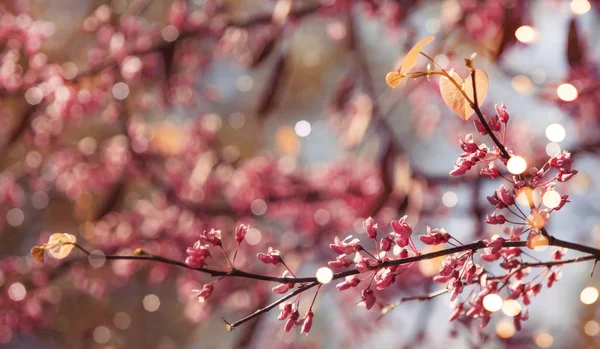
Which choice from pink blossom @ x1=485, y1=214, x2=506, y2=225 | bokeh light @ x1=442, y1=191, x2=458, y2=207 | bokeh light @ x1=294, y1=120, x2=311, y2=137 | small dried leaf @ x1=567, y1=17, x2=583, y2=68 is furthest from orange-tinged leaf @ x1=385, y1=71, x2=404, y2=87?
bokeh light @ x1=294, y1=120, x2=311, y2=137

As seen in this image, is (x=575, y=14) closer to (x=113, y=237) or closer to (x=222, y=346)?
(x=113, y=237)

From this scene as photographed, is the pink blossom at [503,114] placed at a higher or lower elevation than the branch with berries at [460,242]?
higher

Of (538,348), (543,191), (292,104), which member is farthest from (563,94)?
(292,104)

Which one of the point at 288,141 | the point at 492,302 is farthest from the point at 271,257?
the point at 288,141

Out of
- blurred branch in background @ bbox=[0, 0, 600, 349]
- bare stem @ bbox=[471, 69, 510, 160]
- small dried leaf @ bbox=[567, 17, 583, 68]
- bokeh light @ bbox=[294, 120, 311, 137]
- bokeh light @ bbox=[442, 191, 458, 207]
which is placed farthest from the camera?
bokeh light @ bbox=[294, 120, 311, 137]

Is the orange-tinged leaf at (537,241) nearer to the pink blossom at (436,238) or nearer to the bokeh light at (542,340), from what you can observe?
the pink blossom at (436,238)

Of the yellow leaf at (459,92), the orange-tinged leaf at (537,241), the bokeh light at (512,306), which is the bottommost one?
the bokeh light at (512,306)

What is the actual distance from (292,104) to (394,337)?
3.84 feet

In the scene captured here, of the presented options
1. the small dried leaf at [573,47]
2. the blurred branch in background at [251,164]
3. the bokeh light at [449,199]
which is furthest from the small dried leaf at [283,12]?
the bokeh light at [449,199]

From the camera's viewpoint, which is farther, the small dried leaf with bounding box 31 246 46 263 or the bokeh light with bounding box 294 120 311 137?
the bokeh light with bounding box 294 120 311 137

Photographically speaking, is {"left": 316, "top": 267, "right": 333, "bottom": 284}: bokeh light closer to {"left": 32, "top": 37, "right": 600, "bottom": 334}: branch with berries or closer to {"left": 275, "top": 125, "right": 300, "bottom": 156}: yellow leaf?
{"left": 32, "top": 37, "right": 600, "bottom": 334}: branch with berries

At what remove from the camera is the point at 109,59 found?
0.88 metres

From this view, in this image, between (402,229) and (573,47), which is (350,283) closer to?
(402,229)

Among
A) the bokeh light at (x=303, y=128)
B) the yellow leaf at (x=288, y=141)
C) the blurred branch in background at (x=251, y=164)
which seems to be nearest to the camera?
the blurred branch in background at (x=251, y=164)
